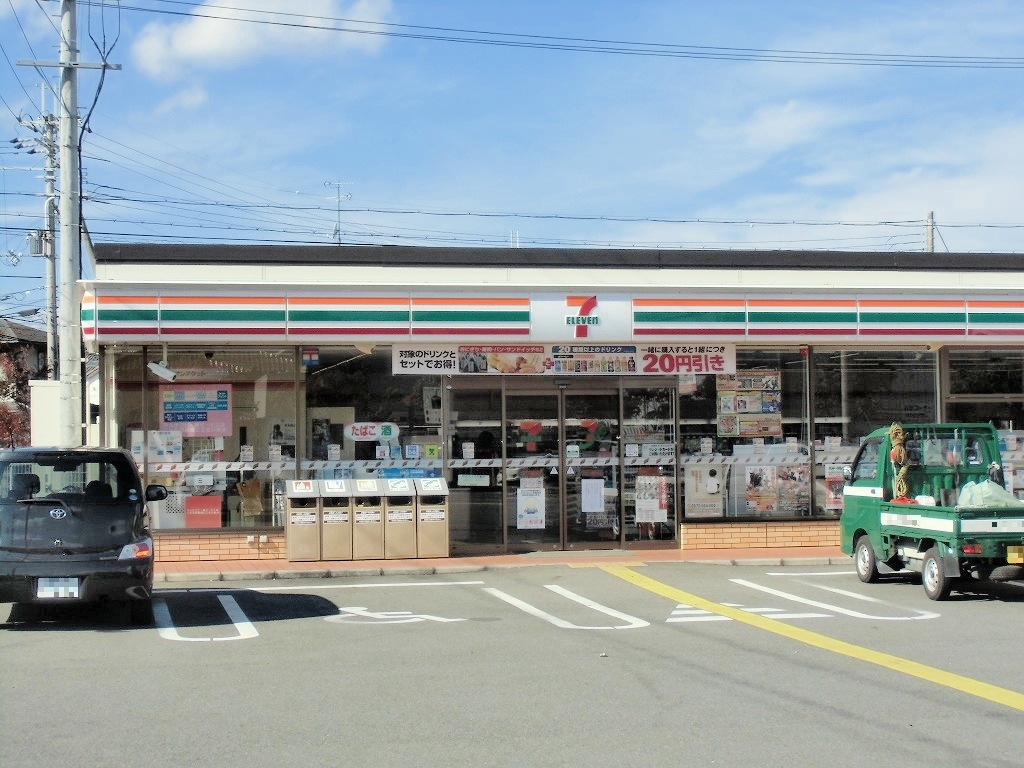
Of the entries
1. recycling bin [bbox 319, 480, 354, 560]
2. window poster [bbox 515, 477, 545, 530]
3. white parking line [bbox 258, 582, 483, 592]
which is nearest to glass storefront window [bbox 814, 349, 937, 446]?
window poster [bbox 515, 477, 545, 530]

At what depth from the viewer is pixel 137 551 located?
35.2ft

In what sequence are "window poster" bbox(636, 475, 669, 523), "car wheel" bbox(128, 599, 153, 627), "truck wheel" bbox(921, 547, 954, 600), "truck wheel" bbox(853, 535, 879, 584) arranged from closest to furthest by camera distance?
"car wheel" bbox(128, 599, 153, 627) → "truck wheel" bbox(921, 547, 954, 600) → "truck wheel" bbox(853, 535, 879, 584) → "window poster" bbox(636, 475, 669, 523)

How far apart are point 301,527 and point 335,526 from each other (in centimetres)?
51

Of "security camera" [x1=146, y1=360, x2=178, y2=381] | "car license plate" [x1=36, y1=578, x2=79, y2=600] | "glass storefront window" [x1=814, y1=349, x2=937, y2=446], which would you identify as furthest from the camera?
"glass storefront window" [x1=814, y1=349, x2=937, y2=446]

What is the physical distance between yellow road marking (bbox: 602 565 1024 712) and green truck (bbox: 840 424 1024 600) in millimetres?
2529

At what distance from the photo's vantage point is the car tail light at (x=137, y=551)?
1062 cm

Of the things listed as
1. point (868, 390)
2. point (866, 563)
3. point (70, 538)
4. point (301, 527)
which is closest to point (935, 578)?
point (866, 563)

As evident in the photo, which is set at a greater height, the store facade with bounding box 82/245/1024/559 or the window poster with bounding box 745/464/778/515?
the store facade with bounding box 82/245/1024/559

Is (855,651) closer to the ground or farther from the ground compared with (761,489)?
closer to the ground

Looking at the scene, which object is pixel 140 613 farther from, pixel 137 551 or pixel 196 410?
pixel 196 410

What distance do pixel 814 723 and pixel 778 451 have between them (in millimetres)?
11655

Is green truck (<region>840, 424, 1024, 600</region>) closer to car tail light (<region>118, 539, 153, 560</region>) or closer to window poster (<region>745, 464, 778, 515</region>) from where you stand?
window poster (<region>745, 464, 778, 515</region>)

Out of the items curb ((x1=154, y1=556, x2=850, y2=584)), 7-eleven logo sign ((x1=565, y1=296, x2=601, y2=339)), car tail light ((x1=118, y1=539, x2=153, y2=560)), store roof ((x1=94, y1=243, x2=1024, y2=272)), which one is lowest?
curb ((x1=154, y1=556, x2=850, y2=584))

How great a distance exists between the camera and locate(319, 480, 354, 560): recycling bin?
1638 centimetres
